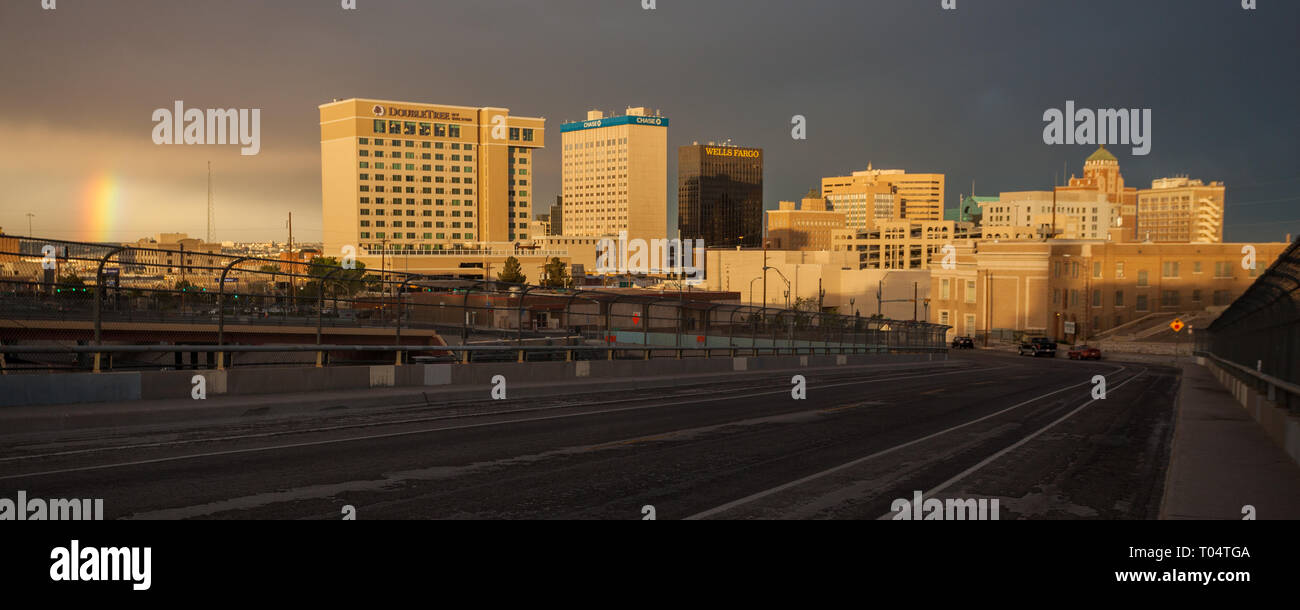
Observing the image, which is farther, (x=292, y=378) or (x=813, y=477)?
(x=292, y=378)

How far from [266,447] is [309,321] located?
64.7ft

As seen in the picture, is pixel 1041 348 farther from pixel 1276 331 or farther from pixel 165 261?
pixel 165 261

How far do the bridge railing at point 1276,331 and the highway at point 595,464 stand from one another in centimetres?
195

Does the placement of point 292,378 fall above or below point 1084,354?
above

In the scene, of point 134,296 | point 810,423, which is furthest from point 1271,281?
point 134,296

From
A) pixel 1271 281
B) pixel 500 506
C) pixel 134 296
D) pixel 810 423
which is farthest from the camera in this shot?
pixel 134 296

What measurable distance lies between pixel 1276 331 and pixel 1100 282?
10709 cm

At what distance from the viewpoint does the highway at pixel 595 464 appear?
8.78 metres

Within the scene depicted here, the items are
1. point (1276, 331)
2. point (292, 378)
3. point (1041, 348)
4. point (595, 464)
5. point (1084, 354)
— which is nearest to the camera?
point (595, 464)

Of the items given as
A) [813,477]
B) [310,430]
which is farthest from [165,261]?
[813,477]

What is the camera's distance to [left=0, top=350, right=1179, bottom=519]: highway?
8781 mm

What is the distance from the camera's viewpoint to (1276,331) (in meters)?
16.7

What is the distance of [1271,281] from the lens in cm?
1834
